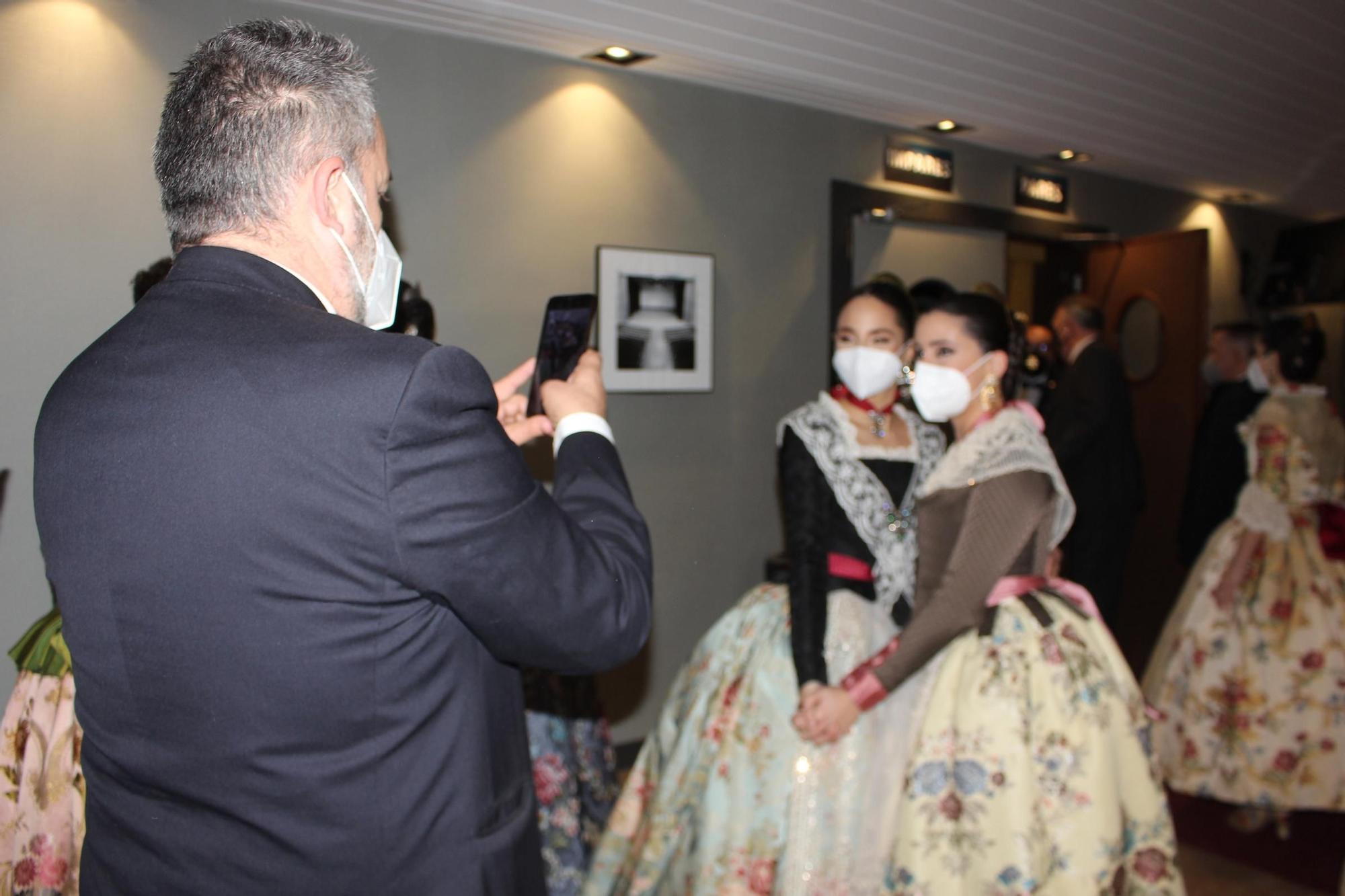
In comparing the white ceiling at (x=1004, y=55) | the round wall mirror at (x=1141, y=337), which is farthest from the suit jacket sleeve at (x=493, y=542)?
the round wall mirror at (x=1141, y=337)

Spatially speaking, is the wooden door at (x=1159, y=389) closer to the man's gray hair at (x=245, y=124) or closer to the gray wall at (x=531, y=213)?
the gray wall at (x=531, y=213)

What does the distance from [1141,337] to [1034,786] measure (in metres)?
4.04

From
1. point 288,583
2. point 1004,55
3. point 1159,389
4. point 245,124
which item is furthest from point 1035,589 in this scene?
point 1159,389

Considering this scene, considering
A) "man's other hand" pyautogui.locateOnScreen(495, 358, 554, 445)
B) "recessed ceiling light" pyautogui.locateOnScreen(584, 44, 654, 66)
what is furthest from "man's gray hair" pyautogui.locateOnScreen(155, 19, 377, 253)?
"recessed ceiling light" pyautogui.locateOnScreen(584, 44, 654, 66)

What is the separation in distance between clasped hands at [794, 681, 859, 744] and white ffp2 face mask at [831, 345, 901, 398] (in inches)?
27.4

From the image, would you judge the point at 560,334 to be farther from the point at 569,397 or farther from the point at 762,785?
the point at 762,785

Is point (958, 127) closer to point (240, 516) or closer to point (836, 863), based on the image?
point (836, 863)

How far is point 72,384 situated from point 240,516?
23 cm

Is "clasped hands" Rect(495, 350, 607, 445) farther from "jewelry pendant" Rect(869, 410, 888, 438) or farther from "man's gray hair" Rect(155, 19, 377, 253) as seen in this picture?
"jewelry pendant" Rect(869, 410, 888, 438)

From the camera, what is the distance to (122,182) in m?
2.45

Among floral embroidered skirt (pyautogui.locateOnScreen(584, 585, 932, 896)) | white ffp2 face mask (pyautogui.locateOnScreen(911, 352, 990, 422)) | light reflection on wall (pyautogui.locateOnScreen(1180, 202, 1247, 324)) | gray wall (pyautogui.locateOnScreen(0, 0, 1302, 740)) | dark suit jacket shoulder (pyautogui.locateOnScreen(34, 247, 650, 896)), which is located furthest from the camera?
light reflection on wall (pyautogui.locateOnScreen(1180, 202, 1247, 324))

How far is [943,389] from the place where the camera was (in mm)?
2002

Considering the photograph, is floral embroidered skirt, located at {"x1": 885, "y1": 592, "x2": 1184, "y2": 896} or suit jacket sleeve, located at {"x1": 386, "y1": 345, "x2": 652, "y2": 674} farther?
floral embroidered skirt, located at {"x1": 885, "y1": 592, "x2": 1184, "y2": 896}

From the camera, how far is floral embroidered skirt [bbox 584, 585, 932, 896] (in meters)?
1.82
